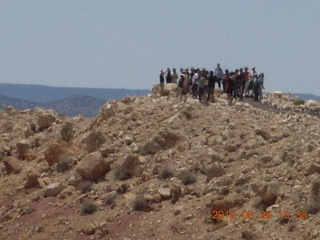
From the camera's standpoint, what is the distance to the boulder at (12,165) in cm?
2455

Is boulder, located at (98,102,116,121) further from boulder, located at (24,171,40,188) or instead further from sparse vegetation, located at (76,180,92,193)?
sparse vegetation, located at (76,180,92,193)

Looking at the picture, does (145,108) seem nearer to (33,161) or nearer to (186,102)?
(186,102)

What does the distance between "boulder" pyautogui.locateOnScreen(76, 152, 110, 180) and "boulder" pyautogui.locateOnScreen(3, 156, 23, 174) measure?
153 inches

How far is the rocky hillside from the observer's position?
54.2 ft

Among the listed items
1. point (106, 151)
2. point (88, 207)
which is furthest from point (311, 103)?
point (88, 207)

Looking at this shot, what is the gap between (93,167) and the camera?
2131cm

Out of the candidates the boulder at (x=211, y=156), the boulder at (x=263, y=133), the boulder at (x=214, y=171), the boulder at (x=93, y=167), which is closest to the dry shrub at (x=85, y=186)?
the boulder at (x=93, y=167)

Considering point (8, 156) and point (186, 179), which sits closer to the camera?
point (186, 179)

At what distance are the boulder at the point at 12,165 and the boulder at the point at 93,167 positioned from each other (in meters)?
3.88

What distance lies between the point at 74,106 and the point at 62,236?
128579mm

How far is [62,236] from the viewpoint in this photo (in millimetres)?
18875

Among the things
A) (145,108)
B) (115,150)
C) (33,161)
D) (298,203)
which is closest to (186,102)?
(145,108)

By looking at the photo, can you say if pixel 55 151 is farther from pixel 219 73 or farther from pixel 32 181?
pixel 219 73

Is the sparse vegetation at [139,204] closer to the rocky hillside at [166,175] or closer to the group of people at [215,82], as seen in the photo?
the rocky hillside at [166,175]
